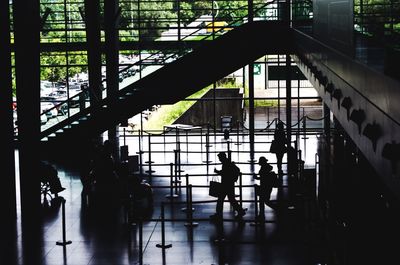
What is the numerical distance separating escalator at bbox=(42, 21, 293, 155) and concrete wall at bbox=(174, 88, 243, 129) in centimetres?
945

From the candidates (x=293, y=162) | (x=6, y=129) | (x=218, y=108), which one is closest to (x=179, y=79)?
(x=293, y=162)

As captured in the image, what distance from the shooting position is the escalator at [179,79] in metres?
24.9

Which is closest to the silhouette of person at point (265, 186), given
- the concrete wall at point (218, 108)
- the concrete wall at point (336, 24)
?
the concrete wall at point (336, 24)

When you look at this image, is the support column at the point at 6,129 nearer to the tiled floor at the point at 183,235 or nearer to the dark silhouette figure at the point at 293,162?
the tiled floor at the point at 183,235

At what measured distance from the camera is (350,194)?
21359 mm

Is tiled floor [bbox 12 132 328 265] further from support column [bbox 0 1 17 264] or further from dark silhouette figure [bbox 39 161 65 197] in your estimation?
support column [bbox 0 1 17 264]

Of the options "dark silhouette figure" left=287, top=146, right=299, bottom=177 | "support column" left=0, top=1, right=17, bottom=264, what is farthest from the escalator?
"support column" left=0, top=1, right=17, bottom=264

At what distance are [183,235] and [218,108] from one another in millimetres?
20232

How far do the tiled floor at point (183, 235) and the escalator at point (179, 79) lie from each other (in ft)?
10.1

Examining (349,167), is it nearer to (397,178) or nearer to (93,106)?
(93,106)

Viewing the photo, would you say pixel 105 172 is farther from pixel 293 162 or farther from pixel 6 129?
pixel 293 162

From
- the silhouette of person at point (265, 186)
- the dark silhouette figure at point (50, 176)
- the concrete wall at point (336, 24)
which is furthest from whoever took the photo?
the dark silhouette figure at point (50, 176)

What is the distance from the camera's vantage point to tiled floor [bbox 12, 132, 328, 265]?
15211 millimetres

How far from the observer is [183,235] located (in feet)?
56.1
